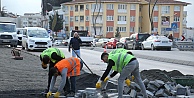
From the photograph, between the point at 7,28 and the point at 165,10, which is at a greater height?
the point at 165,10

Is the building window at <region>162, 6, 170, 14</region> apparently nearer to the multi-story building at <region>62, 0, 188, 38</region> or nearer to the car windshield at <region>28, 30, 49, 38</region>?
the multi-story building at <region>62, 0, 188, 38</region>

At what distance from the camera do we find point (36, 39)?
29.4 m

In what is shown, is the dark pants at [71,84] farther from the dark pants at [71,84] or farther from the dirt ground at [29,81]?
the dirt ground at [29,81]

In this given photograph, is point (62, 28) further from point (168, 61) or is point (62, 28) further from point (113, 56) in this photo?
point (113, 56)

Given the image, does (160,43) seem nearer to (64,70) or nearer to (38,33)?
(38,33)

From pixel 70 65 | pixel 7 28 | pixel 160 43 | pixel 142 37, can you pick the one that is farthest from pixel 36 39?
pixel 70 65

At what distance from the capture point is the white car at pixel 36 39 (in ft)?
96.5

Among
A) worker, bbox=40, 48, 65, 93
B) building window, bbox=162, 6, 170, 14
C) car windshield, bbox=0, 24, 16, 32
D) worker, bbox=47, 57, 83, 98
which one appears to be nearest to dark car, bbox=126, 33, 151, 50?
car windshield, bbox=0, 24, 16, 32

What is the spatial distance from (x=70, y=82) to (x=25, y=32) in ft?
73.1

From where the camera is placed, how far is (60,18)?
9669cm

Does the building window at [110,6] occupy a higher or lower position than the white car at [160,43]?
higher

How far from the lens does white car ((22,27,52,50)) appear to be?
29.4 meters

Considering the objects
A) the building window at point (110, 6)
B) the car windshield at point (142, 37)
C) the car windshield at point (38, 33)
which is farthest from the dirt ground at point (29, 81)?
the building window at point (110, 6)

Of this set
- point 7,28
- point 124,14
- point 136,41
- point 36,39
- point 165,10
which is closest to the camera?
point 36,39
